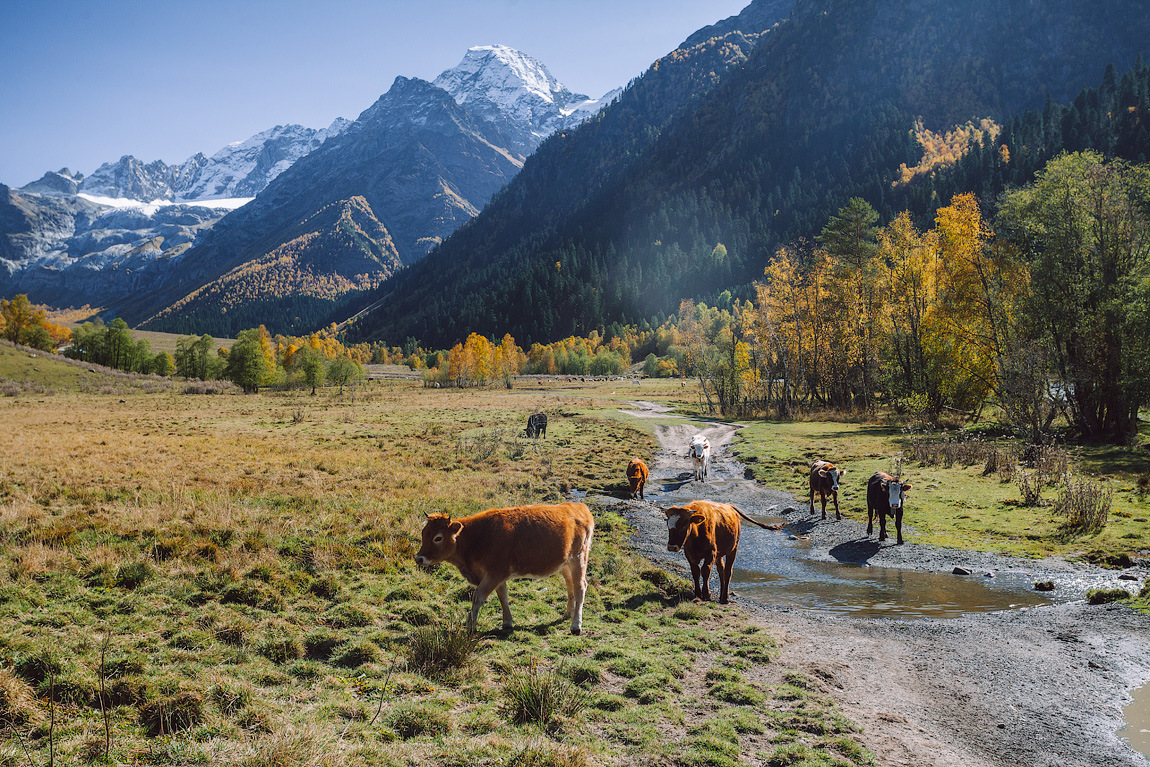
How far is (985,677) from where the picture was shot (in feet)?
30.0

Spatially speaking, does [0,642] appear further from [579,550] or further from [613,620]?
[613,620]

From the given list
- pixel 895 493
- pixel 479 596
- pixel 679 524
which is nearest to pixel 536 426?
pixel 895 493

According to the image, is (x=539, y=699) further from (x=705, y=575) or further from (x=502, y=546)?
(x=705, y=575)

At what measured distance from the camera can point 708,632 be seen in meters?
10.9

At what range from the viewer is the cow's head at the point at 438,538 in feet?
29.9

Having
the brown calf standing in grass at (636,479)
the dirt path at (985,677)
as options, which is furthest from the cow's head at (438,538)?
the brown calf standing in grass at (636,479)

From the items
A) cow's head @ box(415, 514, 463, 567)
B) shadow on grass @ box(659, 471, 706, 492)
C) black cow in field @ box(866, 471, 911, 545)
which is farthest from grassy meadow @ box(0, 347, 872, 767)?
shadow on grass @ box(659, 471, 706, 492)

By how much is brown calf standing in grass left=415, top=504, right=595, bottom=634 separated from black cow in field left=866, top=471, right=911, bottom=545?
12.6 metres

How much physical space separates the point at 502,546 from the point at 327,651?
309 centimetres

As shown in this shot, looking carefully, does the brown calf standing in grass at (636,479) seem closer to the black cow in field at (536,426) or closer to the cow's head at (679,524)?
the cow's head at (679,524)

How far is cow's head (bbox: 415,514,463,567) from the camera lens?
9.11 meters

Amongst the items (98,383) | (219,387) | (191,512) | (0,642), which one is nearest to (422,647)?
(0,642)

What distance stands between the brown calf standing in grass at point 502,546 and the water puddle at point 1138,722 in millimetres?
7885

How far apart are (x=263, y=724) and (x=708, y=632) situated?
25.6ft
